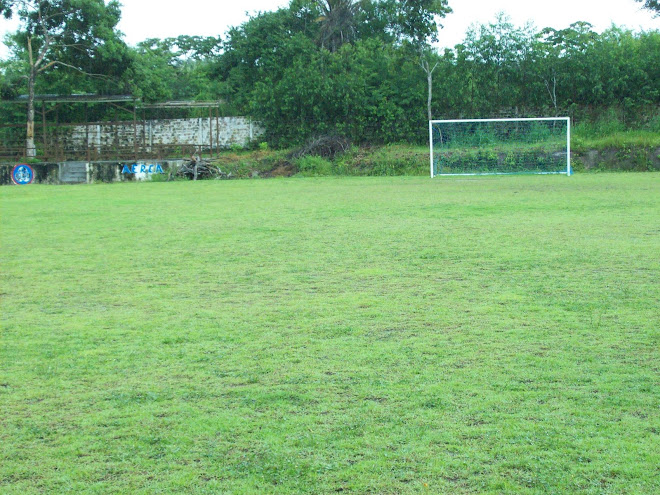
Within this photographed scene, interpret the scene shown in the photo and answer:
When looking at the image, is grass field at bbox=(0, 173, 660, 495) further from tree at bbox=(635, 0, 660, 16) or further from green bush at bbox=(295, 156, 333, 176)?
tree at bbox=(635, 0, 660, 16)

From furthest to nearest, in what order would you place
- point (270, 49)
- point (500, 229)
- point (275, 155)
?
point (270, 49), point (275, 155), point (500, 229)

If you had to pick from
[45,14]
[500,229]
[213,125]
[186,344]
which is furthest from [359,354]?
[45,14]

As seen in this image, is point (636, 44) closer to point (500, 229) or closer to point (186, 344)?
point (500, 229)

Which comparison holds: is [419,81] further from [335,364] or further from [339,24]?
[335,364]

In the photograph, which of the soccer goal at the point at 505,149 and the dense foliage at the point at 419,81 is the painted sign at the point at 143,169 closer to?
the dense foliage at the point at 419,81

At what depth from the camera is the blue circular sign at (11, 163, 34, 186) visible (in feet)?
84.3

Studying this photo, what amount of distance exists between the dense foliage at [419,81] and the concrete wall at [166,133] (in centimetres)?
104

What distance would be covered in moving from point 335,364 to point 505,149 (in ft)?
71.5

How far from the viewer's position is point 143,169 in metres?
26.8

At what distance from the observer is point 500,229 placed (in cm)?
964

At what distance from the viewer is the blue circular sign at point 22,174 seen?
25.7 meters

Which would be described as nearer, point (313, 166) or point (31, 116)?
point (313, 166)

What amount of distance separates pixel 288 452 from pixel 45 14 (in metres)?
31.6

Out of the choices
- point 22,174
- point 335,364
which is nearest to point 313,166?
point 22,174
